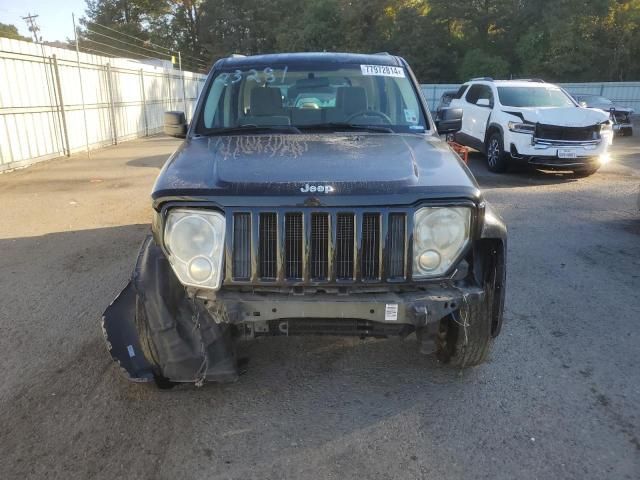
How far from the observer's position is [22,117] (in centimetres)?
1105

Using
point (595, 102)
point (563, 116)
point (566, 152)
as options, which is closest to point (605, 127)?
point (563, 116)

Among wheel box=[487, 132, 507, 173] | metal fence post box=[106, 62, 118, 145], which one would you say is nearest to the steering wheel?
wheel box=[487, 132, 507, 173]

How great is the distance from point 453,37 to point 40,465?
45.5m

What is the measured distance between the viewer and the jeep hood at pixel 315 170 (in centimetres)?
264

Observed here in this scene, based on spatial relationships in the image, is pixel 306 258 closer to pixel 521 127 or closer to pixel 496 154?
pixel 521 127

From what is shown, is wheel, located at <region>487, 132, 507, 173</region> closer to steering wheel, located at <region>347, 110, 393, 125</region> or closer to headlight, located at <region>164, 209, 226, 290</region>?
steering wheel, located at <region>347, 110, 393, 125</region>

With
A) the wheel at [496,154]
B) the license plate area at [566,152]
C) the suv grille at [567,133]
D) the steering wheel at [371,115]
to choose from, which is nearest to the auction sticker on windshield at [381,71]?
the steering wheel at [371,115]

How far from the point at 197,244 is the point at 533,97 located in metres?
10.2

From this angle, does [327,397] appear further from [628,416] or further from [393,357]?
[628,416]

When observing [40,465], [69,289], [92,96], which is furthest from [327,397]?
[92,96]

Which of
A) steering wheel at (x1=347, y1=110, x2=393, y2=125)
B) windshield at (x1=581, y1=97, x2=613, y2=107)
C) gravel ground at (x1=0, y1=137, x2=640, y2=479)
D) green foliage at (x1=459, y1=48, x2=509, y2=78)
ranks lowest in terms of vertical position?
gravel ground at (x1=0, y1=137, x2=640, y2=479)

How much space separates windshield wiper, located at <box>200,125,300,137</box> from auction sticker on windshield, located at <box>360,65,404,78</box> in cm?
83

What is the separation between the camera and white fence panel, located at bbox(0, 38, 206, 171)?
10.7 m

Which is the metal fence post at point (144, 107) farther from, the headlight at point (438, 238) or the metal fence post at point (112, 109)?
the headlight at point (438, 238)
